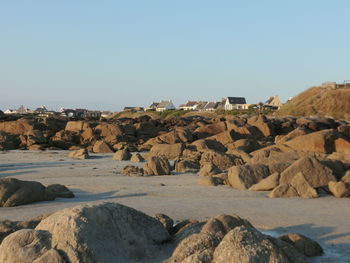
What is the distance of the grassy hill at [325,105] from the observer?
5428 cm

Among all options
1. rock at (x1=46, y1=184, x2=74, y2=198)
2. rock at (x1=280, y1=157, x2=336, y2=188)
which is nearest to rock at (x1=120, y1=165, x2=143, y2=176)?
rock at (x1=46, y1=184, x2=74, y2=198)

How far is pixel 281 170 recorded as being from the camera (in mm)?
11406

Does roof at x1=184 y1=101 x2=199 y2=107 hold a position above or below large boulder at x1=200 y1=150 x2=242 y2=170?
above

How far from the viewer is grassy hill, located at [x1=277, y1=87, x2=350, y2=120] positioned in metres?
54.3

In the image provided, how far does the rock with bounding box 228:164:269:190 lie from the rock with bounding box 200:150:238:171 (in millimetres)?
3021

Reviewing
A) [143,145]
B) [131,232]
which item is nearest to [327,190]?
[131,232]

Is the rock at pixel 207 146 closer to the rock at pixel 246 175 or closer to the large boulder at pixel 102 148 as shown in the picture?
the large boulder at pixel 102 148

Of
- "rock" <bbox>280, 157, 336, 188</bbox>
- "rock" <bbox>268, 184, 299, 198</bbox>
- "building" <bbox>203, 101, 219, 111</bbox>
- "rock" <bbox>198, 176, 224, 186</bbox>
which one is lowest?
"rock" <bbox>198, 176, 224, 186</bbox>

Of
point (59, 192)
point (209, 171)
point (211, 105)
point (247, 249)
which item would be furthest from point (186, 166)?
point (211, 105)

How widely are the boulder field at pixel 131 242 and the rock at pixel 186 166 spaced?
8224 mm

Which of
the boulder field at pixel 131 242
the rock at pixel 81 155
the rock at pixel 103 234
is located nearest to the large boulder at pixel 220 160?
the rock at pixel 81 155

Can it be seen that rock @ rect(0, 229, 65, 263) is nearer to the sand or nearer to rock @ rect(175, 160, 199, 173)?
the sand

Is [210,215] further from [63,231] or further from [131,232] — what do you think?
[63,231]

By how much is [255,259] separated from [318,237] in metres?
2.55
